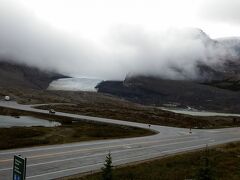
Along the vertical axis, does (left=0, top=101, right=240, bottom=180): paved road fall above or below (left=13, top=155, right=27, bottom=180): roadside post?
below

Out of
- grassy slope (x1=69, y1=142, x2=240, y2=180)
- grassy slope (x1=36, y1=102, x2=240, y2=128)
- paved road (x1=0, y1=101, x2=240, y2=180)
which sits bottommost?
grassy slope (x1=69, y1=142, x2=240, y2=180)

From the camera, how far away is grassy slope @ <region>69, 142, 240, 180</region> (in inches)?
1347

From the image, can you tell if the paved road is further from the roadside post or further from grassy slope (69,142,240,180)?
the roadside post

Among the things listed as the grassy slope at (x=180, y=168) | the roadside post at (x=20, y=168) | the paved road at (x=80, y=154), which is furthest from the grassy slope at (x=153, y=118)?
the roadside post at (x=20, y=168)

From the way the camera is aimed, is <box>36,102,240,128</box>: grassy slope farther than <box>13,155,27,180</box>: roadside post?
Yes

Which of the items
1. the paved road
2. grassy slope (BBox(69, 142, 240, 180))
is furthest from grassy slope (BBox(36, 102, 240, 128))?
grassy slope (BBox(69, 142, 240, 180))

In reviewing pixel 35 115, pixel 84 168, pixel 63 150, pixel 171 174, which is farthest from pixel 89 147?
pixel 35 115

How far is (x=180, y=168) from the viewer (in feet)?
131

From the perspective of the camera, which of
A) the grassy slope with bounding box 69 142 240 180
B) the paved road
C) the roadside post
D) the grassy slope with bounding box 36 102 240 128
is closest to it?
the roadside post

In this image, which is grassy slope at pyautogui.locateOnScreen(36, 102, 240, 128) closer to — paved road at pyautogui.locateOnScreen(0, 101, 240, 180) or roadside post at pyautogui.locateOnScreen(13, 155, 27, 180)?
paved road at pyautogui.locateOnScreen(0, 101, 240, 180)

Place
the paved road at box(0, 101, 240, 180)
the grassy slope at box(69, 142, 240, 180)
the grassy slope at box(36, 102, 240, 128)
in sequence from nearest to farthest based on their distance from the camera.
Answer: the grassy slope at box(69, 142, 240, 180), the paved road at box(0, 101, 240, 180), the grassy slope at box(36, 102, 240, 128)

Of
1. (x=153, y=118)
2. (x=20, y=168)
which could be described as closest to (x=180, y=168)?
(x=20, y=168)

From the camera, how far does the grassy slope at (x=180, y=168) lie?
112ft

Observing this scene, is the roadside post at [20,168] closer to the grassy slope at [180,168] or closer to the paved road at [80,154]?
the paved road at [80,154]
